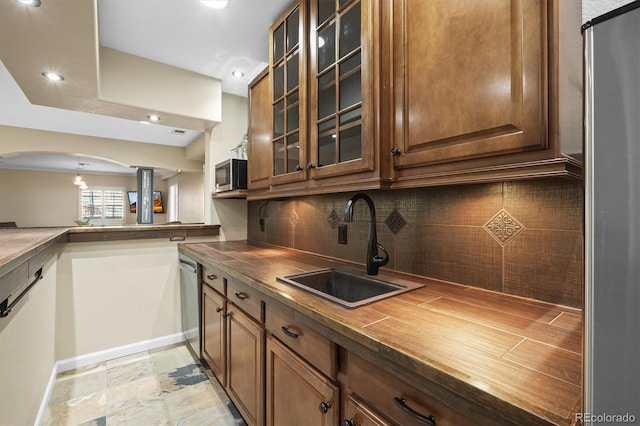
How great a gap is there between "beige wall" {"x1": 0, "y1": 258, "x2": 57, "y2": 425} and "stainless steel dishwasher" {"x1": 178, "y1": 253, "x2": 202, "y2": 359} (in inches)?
34.5

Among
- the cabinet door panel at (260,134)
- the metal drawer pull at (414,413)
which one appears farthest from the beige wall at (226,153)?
the metal drawer pull at (414,413)

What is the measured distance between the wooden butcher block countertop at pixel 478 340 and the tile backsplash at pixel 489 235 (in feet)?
0.22

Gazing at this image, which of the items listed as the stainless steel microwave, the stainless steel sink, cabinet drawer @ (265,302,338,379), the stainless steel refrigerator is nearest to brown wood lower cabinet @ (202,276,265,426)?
cabinet drawer @ (265,302,338,379)

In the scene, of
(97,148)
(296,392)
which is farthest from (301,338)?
(97,148)

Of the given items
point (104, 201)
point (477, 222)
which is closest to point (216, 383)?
point (477, 222)

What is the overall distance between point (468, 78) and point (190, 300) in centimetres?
246

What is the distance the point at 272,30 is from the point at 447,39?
4.50 ft

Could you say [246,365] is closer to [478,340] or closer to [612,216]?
[478,340]

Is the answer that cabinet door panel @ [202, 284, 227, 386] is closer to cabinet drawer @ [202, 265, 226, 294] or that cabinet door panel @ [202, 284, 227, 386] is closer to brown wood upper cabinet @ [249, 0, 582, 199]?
cabinet drawer @ [202, 265, 226, 294]

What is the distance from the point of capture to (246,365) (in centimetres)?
148

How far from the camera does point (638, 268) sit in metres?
0.34

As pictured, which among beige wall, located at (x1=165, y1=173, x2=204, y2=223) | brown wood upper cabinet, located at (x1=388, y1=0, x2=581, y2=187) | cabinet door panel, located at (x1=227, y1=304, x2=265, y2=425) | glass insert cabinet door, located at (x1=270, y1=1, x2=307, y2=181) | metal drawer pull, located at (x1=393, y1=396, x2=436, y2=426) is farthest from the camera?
beige wall, located at (x1=165, y1=173, x2=204, y2=223)

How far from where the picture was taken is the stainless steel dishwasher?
7.41 feet

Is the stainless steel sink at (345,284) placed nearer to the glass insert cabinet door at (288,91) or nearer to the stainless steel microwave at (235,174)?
the glass insert cabinet door at (288,91)
